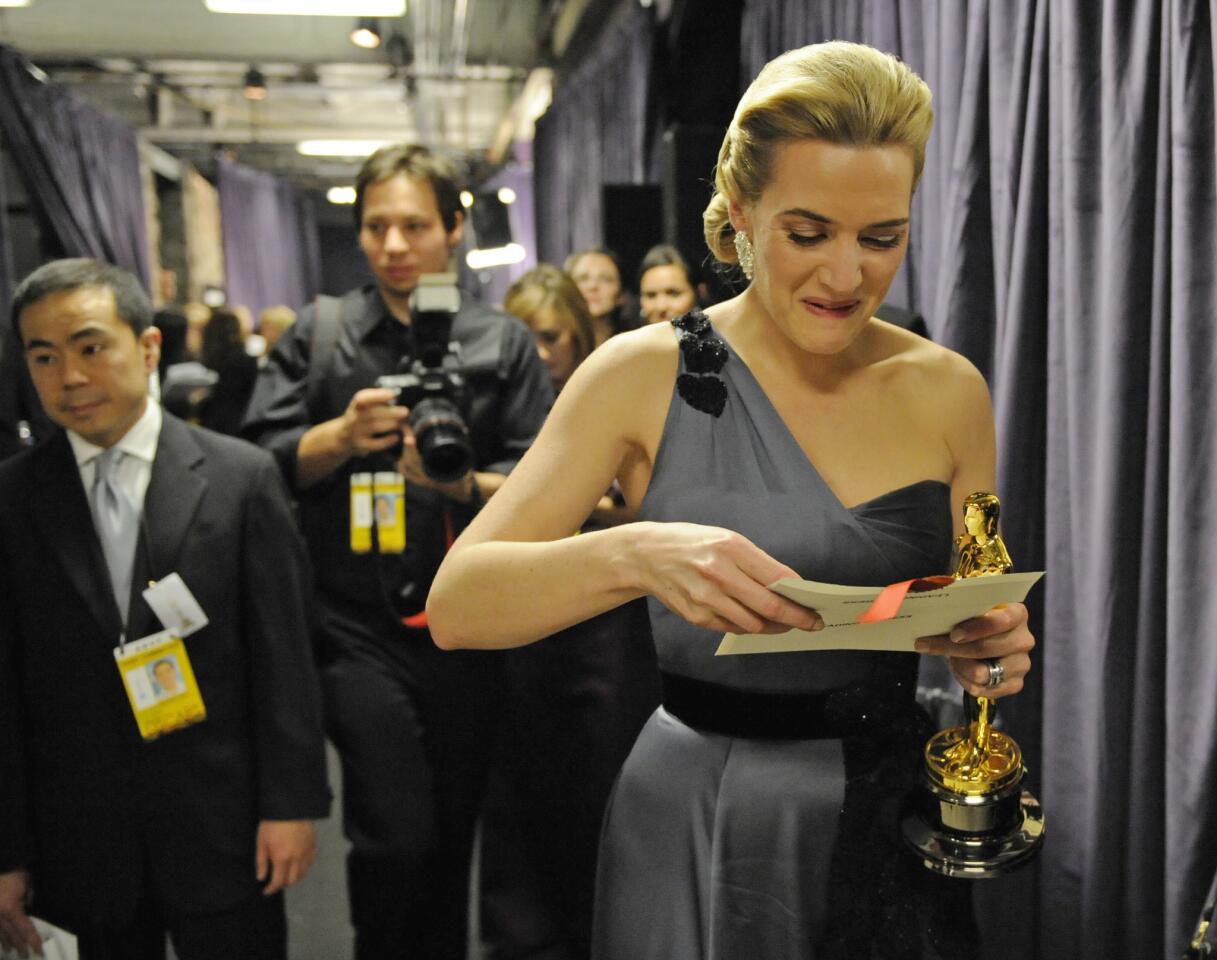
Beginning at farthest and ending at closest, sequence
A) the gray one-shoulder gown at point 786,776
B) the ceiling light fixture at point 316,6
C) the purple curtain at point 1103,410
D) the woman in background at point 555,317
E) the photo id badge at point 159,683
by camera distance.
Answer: the ceiling light fixture at point 316,6
the woman in background at point 555,317
the photo id badge at point 159,683
the purple curtain at point 1103,410
the gray one-shoulder gown at point 786,776

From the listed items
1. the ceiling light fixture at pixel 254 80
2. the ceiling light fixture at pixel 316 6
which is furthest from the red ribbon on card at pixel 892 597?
the ceiling light fixture at pixel 254 80

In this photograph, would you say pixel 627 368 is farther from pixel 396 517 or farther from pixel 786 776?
pixel 396 517

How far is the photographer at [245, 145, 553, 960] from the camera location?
2039mm

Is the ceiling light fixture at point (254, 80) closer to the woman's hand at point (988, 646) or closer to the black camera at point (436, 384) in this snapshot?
the black camera at point (436, 384)

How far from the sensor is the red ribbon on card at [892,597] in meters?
0.84

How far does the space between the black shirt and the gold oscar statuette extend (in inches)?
46.9

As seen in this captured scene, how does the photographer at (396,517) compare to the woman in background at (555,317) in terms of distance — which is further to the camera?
the woman in background at (555,317)

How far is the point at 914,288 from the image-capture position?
248 centimetres

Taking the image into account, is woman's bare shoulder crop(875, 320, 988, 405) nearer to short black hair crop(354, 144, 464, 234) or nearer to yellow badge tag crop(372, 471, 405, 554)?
yellow badge tag crop(372, 471, 405, 554)

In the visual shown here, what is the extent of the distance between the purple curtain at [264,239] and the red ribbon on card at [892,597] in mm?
12123

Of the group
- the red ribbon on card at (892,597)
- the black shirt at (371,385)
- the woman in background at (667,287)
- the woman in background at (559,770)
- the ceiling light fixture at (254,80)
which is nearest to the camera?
the red ribbon on card at (892,597)

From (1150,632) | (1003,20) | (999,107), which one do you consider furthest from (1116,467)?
(1003,20)

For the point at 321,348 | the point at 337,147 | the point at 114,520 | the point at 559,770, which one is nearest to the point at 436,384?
the point at 321,348

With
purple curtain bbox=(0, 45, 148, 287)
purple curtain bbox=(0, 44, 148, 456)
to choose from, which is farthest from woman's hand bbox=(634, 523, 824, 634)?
purple curtain bbox=(0, 45, 148, 287)
